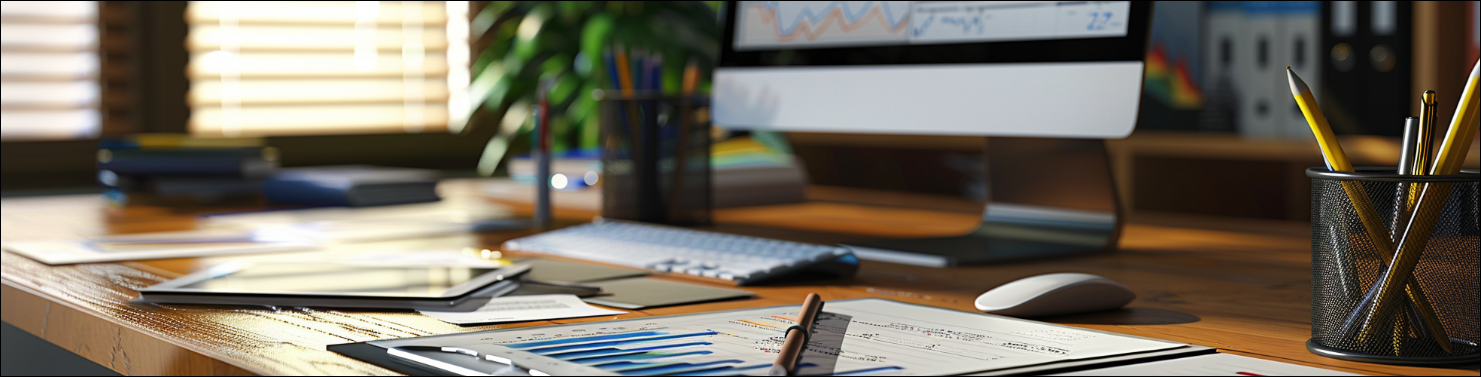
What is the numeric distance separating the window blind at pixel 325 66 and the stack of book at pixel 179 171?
2.32 ft

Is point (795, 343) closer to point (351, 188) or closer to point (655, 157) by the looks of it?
point (655, 157)

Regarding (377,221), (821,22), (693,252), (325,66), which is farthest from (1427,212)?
(325,66)

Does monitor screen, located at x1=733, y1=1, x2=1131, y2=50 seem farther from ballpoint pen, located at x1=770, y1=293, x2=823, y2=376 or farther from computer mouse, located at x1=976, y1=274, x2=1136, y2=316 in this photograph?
ballpoint pen, located at x1=770, y1=293, x2=823, y2=376

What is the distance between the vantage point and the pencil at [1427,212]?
23.6 inches

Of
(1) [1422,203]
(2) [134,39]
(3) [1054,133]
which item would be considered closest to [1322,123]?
(1) [1422,203]

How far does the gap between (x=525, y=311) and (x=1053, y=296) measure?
0.31 m

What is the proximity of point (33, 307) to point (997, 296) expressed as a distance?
63cm

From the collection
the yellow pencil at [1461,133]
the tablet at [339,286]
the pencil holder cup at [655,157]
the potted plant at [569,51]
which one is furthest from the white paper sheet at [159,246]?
the potted plant at [569,51]

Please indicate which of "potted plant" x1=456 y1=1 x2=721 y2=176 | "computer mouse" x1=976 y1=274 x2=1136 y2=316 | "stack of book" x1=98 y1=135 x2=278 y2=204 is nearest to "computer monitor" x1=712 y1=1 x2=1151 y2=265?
"computer mouse" x1=976 y1=274 x2=1136 y2=316

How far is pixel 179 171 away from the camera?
1.83m

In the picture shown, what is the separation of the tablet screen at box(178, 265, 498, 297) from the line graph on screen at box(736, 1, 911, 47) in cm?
47

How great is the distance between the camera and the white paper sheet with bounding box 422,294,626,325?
0.76m

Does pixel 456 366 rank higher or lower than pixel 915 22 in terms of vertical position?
lower

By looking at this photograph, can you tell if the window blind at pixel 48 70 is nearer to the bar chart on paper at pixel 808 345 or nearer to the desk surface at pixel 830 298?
the desk surface at pixel 830 298
